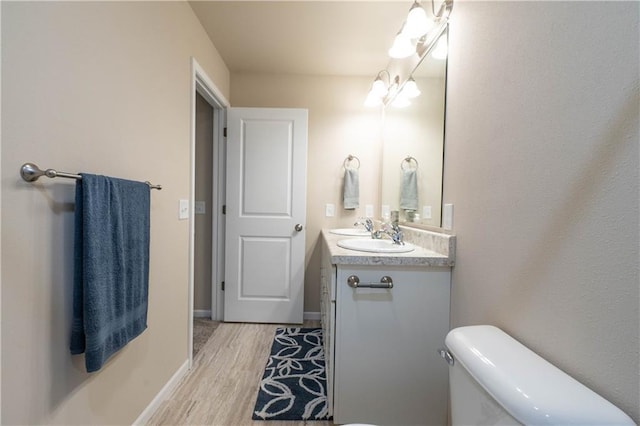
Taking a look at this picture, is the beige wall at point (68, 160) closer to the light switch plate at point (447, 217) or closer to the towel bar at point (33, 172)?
the towel bar at point (33, 172)

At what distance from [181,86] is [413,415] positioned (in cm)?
211

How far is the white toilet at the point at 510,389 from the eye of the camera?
18.7 inches

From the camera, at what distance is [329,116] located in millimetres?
2508

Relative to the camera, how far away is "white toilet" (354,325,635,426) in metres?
0.48

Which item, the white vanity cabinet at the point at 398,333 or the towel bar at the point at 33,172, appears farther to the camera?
the white vanity cabinet at the point at 398,333

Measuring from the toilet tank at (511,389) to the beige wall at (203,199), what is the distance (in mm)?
2286

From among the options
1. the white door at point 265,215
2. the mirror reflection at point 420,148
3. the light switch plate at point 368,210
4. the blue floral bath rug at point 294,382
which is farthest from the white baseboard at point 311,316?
the mirror reflection at point 420,148

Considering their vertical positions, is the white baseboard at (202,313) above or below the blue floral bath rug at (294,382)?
above

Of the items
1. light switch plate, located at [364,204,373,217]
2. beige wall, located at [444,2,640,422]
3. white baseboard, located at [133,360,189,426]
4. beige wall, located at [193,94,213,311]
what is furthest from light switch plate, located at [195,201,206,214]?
beige wall, located at [444,2,640,422]

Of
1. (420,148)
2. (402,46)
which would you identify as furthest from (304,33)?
(420,148)

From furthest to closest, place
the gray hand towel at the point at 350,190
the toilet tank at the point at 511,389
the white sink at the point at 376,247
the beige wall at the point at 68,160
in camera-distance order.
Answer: the gray hand towel at the point at 350,190, the white sink at the point at 376,247, the beige wall at the point at 68,160, the toilet tank at the point at 511,389

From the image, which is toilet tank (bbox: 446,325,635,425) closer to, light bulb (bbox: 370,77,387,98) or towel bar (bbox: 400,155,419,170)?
towel bar (bbox: 400,155,419,170)

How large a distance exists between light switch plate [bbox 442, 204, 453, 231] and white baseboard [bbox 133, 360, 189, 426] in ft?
5.59

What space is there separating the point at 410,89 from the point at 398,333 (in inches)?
59.3
